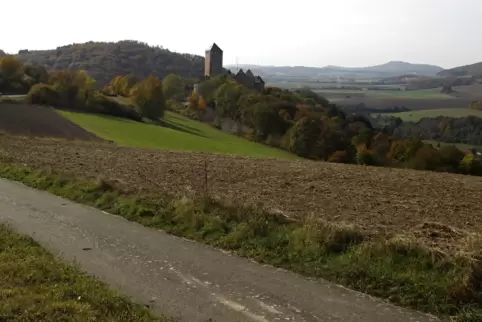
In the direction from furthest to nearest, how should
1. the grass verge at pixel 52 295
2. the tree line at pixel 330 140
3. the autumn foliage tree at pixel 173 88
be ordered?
1. the autumn foliage tree at pixel 173 88
2. the tree line at pixel 330 140
3. the grass verge at pixel 52 295

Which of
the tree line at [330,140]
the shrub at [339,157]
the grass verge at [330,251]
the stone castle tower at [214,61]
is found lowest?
the shrub at [339,157]

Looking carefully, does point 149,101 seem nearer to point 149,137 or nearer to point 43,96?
point 43,96

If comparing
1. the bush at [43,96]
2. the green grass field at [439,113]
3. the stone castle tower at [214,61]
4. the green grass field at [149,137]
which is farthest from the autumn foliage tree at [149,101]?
the stone castle tower at [214,61]

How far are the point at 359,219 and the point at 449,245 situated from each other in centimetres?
297

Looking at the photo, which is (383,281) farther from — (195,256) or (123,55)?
(123,55)

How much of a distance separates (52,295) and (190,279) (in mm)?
2326

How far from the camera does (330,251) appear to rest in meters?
9.16

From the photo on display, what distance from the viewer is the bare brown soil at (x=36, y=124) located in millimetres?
48812

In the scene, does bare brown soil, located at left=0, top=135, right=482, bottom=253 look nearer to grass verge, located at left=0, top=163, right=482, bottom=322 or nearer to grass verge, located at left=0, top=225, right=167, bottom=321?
grass verge, located at left=0, top=163, right=482, bottom=322

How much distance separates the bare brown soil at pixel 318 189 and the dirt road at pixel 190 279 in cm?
253

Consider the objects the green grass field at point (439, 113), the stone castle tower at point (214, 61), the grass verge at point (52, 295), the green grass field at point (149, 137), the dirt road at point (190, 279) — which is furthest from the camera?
the stone castle tower at point (214, 61)

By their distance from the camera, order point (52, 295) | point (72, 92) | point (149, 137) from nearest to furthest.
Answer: point (52, 295)
point (149, 137)
point (72, 92)

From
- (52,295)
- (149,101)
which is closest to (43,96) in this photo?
(149,101)

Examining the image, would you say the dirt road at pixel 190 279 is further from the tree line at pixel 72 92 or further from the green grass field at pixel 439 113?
the green grass field at pixel 439 113
